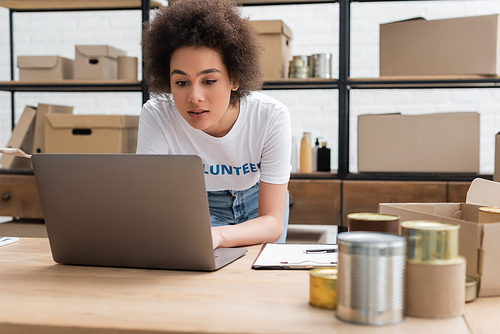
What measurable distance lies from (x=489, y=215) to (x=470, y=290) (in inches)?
7.2

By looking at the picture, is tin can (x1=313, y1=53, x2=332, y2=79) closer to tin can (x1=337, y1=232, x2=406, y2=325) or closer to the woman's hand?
the woman's hand

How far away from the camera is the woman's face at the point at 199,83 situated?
129cm

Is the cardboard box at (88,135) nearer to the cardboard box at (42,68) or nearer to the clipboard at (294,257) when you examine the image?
the cardboard box at (42,68)

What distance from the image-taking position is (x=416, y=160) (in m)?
2.21

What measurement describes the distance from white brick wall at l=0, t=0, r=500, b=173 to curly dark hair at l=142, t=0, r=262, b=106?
39.4 inches

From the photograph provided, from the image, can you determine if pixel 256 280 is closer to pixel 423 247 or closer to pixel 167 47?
pixel 423 247

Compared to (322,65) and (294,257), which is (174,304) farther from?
(322,65)

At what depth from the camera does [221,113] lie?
1380 mm

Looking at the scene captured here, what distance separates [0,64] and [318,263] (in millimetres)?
2813

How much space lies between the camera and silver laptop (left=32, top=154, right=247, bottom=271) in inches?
30.9

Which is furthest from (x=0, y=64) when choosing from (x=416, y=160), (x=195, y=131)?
(x=416, y=160)

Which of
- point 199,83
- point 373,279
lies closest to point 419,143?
point 199,83

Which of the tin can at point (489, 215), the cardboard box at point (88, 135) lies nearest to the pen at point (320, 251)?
the tin can at point (489, 215)

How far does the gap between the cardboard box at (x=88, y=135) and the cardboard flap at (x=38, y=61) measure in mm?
286
